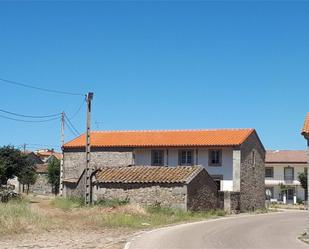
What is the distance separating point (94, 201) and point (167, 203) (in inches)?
239

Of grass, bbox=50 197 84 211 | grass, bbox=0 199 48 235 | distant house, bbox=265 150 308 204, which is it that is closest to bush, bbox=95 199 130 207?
grass, bbox=50 197 84 211

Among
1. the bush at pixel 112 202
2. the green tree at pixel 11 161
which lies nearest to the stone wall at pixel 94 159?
the green tree at pixel 11 161

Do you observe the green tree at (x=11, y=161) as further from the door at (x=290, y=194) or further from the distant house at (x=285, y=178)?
the door at (x=290, y=194)

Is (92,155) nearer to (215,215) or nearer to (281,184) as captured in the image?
(215,215)

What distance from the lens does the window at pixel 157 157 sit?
51.8m

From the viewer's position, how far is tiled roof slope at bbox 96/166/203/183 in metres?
38.1

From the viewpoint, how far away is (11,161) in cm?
4872

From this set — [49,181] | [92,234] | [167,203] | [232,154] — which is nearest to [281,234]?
[92,234]

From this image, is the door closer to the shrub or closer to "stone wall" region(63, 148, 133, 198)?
"stone wall" region(63, 148, 133, 198)

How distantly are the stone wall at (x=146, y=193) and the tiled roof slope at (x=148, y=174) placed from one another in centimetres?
35

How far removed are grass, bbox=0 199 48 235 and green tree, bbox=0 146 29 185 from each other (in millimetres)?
23105

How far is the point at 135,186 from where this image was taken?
3900 cm

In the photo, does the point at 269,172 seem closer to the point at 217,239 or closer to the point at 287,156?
the point at 287,156

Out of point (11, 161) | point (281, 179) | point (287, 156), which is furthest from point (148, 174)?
point (287, 156)
